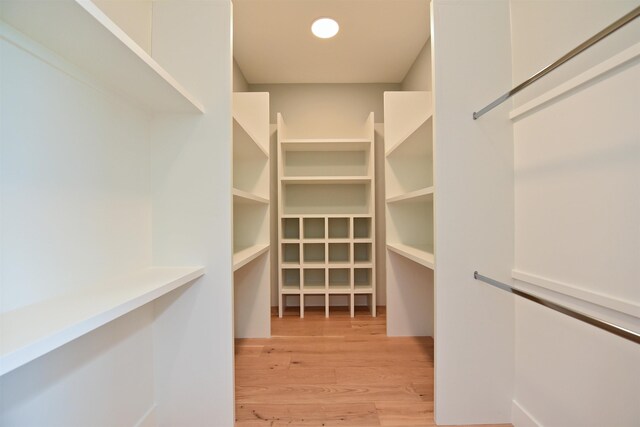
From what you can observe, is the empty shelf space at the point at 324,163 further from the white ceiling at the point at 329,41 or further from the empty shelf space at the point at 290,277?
the empty shelf space at the point at 290,277

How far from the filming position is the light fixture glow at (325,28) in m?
1.91

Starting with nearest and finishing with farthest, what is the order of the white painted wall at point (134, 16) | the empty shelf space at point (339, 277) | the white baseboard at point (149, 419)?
the white painted wall at point (134, 16) < the white baseboard at point (149, 419) < the empty shelf space at point (339, 277)

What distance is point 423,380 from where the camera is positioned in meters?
1.47

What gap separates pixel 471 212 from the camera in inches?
46.5

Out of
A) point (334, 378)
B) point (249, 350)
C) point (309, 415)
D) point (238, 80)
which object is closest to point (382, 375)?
point (334, 378)

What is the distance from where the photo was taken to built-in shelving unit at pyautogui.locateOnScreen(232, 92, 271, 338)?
2.00 meters

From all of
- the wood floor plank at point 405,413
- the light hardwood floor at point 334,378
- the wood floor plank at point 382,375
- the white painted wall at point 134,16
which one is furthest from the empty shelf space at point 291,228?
the white painted wall at point 134,16

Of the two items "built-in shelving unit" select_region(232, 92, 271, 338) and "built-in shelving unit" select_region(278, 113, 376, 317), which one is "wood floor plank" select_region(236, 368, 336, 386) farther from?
"built-in shelving unit" select_region(278, 113, 376, 317)

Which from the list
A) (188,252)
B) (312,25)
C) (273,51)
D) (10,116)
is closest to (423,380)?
(188,252)

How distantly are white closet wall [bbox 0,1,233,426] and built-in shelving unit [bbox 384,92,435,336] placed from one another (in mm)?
1294

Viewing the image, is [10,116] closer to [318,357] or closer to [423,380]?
[318,357]

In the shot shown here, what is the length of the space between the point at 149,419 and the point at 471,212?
1.56m

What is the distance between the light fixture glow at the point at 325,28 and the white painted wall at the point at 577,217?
3.73 ft

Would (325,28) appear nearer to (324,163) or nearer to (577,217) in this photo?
(324,163)
